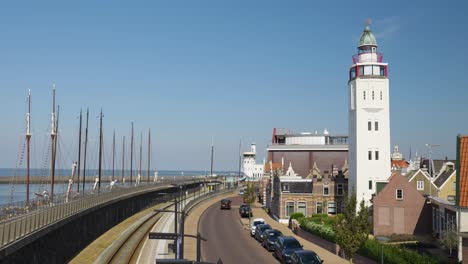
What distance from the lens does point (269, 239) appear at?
4519cm

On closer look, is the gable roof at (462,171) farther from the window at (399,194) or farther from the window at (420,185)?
the window at (420,185)

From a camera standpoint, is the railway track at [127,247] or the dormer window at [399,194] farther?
the dormer window at [399,194]

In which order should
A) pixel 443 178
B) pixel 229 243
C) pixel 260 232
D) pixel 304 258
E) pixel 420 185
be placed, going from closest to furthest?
pixel 304 258
pixel 229 243
pixel 260 232
pixel 443 178
pixel 420 185

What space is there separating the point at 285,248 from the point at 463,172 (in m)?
14.9

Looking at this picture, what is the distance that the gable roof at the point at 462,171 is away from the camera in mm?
37781

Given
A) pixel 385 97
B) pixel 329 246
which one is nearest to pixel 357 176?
pixel 385 97

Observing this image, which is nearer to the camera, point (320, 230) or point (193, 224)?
point (320, 230)

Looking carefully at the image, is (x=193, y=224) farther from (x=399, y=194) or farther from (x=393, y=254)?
(x=393, y=254)

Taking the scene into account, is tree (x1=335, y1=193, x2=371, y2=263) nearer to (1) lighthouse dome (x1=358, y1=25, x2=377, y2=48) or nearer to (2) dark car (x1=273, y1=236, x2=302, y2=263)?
(2) dark car (x1=273, y1=236, x2=302, y2=263)

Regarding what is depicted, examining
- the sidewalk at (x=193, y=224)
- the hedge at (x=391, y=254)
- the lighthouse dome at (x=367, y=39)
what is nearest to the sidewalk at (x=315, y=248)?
the hedge at (x=391, y=254)

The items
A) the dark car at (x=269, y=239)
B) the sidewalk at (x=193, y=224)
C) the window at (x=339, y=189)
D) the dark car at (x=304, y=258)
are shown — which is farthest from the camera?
the window at (x=339, y=189)

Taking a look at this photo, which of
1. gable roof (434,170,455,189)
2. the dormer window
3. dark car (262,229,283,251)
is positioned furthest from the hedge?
gable roof (434,170,455,189)

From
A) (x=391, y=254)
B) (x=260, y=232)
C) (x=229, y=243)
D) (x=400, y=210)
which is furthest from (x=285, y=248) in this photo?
(x=400, y=210)

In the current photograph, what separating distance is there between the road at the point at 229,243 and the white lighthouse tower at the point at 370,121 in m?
Answer: 16.2
